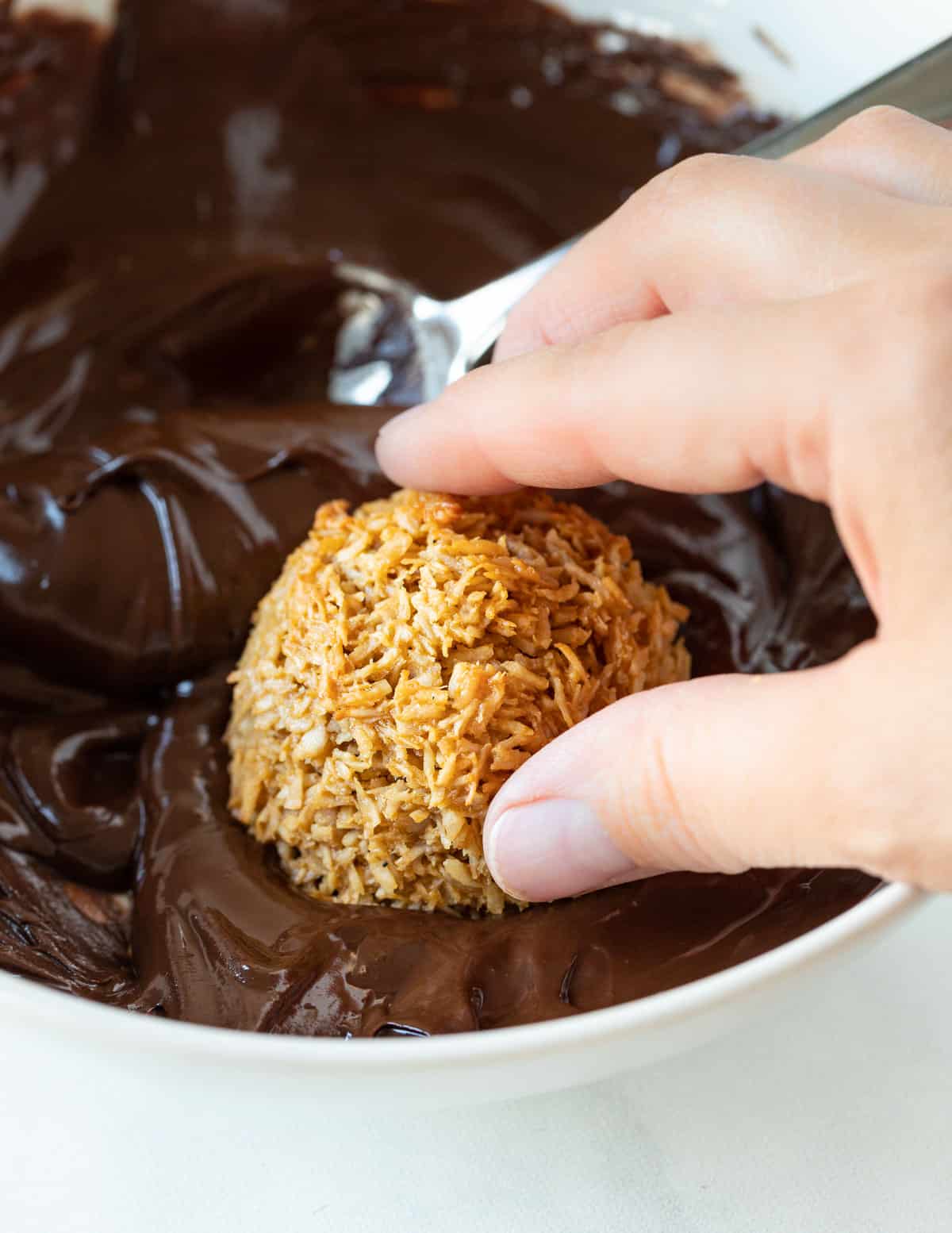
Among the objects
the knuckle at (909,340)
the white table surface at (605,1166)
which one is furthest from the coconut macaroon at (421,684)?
the knuckle at (909,340)

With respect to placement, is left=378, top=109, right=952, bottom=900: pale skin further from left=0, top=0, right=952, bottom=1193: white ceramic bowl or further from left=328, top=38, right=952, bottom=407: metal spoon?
left=328, top=38, right=952, bottom=407: metal spoon

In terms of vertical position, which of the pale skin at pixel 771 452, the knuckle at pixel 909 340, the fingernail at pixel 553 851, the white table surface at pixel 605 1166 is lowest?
the white table surface at pixel 605 1166

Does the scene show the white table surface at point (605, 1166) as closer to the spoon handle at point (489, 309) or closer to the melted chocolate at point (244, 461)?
the melted chocolate at point (244, 461)

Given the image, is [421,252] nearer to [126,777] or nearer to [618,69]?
[618,69]

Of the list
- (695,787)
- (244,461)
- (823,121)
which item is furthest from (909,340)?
(244,461)

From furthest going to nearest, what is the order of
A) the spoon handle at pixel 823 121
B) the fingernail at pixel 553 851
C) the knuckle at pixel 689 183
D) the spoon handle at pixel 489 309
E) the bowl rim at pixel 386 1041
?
the spoon handle at pixel 489 309
the spoon handle at pixel 823 121
the knuckle at pixel 689 183
the fingernail at pixel 553 851
the bowl rim at pixel 386 1041

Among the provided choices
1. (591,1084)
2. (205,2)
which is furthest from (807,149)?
(205,2)
